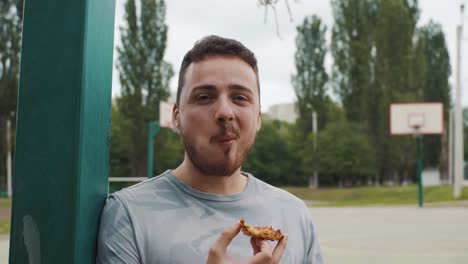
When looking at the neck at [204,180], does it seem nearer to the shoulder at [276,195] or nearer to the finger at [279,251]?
the shoulder at [276,195]

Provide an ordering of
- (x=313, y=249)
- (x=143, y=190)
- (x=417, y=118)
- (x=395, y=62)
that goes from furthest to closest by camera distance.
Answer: (x=395, y=62) → (x=417, y=118) → (x=313, y=249) → (x=143, y=190)

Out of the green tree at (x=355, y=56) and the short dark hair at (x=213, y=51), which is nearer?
the short dark hair at (x=213, y=51)

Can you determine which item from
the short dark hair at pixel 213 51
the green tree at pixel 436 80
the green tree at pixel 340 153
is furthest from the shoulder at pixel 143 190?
the green tree at pixel 436 80

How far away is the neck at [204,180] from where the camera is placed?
4.16ft

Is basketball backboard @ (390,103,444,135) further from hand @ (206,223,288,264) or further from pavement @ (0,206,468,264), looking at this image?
hand @ (206,223,288,264)

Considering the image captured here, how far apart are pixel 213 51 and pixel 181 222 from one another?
42 cm

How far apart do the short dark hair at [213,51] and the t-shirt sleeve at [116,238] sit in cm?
32

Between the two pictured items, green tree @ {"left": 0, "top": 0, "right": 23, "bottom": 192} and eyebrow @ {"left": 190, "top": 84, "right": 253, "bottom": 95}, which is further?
green tree @ {"left": 0, "top": 0, "right": 23, "bottom": 192}

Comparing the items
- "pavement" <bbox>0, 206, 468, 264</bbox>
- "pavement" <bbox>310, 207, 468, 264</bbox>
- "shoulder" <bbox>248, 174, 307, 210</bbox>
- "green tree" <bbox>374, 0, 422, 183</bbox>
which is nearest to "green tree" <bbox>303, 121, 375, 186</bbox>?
"green tree" <bbox>374, 0, 422, 183</bbox>

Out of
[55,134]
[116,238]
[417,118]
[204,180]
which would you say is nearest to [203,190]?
[204,180]

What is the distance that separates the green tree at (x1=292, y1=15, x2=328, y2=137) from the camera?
28.8 metres

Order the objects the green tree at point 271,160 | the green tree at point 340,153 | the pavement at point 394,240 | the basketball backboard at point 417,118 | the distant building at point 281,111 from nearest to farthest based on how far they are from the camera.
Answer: the pavement at point 394,240 → the basketball backboard at point 417,118 → the green tree at point 340,153 → the green tree at point 271,160 → the distant building at point 281,111

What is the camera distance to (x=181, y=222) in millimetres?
1188

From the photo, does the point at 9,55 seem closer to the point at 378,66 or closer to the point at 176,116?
the point at 378,66
